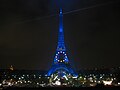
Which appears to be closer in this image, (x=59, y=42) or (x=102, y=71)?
(x=59, y=42)

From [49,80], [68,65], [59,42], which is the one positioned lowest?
[49,80]

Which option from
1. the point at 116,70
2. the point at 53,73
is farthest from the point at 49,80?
the point at 116,70

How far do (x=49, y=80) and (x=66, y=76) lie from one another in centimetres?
967

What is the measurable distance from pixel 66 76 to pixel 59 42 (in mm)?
14177

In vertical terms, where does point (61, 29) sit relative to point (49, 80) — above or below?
above

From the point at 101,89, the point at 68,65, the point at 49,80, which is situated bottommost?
the point at 101,89

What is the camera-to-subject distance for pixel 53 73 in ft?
422

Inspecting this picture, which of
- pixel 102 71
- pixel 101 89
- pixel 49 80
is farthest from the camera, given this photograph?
pixel 102 71

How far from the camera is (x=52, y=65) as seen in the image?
134750mm

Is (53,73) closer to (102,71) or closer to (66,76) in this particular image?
(66,76)

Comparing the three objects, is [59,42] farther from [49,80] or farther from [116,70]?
[116,70]

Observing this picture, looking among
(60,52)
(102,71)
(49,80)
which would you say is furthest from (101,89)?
(102,71)

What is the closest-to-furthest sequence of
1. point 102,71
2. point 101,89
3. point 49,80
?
point 101,89 < point 49,80 < point 102,71

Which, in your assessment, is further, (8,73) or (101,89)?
(8,73)
